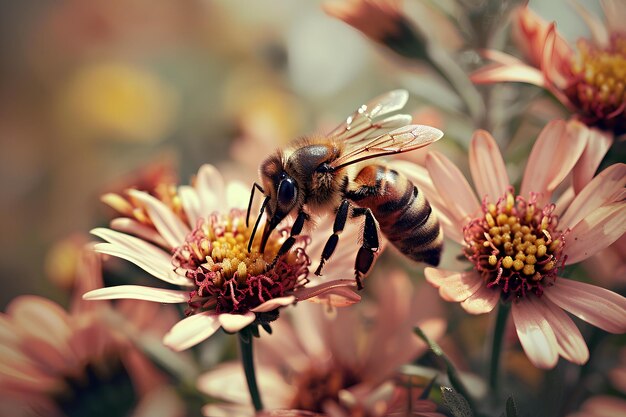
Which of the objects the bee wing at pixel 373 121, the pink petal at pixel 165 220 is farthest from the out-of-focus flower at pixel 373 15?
the pink petal at pixel 165 220

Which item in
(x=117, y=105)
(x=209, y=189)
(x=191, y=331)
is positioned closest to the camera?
(x=191, y=331)

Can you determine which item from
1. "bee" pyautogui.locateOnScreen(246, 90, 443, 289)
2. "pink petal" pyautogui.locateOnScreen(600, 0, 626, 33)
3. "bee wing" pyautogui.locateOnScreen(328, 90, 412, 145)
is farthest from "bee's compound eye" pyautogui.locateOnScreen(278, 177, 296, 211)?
"pink petal" pyautogui.locateOnScreen(600, 0, 626, 33)

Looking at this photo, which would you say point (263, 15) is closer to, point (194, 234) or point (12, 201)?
point (12, 201)

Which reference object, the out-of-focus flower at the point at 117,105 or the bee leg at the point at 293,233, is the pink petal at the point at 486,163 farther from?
the out-of-focus flower at the point at 117,105

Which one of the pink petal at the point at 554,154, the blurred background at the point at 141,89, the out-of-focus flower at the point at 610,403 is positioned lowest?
the out-of-focus flower at the point at 610,403

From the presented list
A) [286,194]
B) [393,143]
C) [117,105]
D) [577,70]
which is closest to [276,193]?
[286,194]

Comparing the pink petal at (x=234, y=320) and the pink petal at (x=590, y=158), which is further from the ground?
the pink petal at (x=590, y=158)

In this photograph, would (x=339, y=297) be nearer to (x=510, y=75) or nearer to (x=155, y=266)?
(x=155, y=266)
